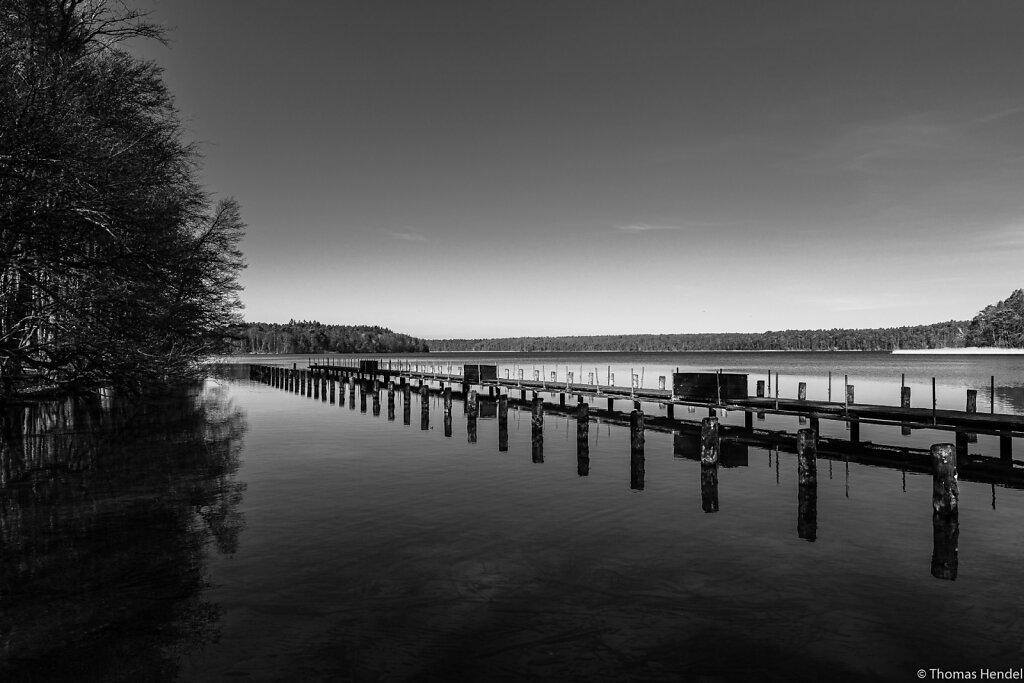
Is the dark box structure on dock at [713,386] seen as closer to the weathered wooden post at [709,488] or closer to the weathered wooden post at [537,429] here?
the weathered wooden post at [537,429]

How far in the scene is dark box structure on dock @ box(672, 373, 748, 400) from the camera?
82.0 ft

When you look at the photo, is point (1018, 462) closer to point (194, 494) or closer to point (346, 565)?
point (346, 565)

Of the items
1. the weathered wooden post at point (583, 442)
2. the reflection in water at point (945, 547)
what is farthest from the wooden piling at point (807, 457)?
the weathered wooden post at point (583, 442)

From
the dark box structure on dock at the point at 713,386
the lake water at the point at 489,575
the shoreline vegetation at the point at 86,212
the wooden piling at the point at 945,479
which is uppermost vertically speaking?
the shoreline vegetation at the point at 86,212

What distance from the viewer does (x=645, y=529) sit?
42.3 ft

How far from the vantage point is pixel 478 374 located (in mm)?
47469

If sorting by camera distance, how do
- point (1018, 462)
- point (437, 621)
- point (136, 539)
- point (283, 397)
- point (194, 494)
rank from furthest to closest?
point (283, 397) < point (1018, 462) < point (194, 494) < point (136, 539) < point (437, 621)

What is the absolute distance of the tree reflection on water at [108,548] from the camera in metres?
7.13

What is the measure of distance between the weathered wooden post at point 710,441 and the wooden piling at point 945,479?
14.1ft

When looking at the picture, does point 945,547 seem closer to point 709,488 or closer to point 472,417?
point 709,488

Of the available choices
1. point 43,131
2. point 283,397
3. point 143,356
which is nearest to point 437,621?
point 43,131

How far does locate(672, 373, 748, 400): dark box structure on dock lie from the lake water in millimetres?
5848

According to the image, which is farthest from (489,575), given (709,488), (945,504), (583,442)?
(583,442)

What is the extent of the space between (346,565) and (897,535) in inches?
412
